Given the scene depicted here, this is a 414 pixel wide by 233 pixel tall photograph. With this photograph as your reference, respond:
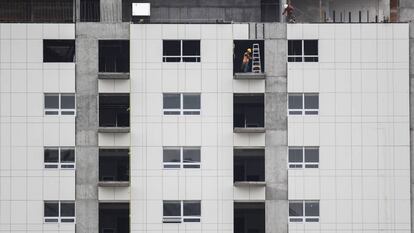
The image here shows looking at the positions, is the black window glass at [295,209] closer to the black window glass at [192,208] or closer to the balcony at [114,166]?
the black window glass at [192,208]

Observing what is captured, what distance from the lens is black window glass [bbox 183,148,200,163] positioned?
55.0 m

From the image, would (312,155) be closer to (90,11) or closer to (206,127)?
(206,127)

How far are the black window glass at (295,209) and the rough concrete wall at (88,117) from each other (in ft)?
38.4

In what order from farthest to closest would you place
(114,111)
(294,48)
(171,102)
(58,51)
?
1. (114,111)
2. (58,51)
3. (294,48)
4. (171,102)

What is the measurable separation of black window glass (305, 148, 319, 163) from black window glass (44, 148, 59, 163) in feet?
49.7

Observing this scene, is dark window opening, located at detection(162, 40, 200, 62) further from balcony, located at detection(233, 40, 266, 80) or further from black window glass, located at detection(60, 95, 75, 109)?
black window glass, located at detection(60, 95, 75, 109)

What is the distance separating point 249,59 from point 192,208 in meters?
9.76

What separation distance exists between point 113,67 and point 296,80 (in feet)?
38.1

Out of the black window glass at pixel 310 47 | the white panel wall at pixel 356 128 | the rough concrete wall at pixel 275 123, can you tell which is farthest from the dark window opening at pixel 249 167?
the black window glass at pixel 310 47

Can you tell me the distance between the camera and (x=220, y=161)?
5491 centimetres

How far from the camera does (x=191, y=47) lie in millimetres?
55656

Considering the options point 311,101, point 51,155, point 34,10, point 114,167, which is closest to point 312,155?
point 311,101

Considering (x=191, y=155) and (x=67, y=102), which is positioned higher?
(x=67, y=102)

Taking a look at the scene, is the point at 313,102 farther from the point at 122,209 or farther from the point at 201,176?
the point at 122,209
